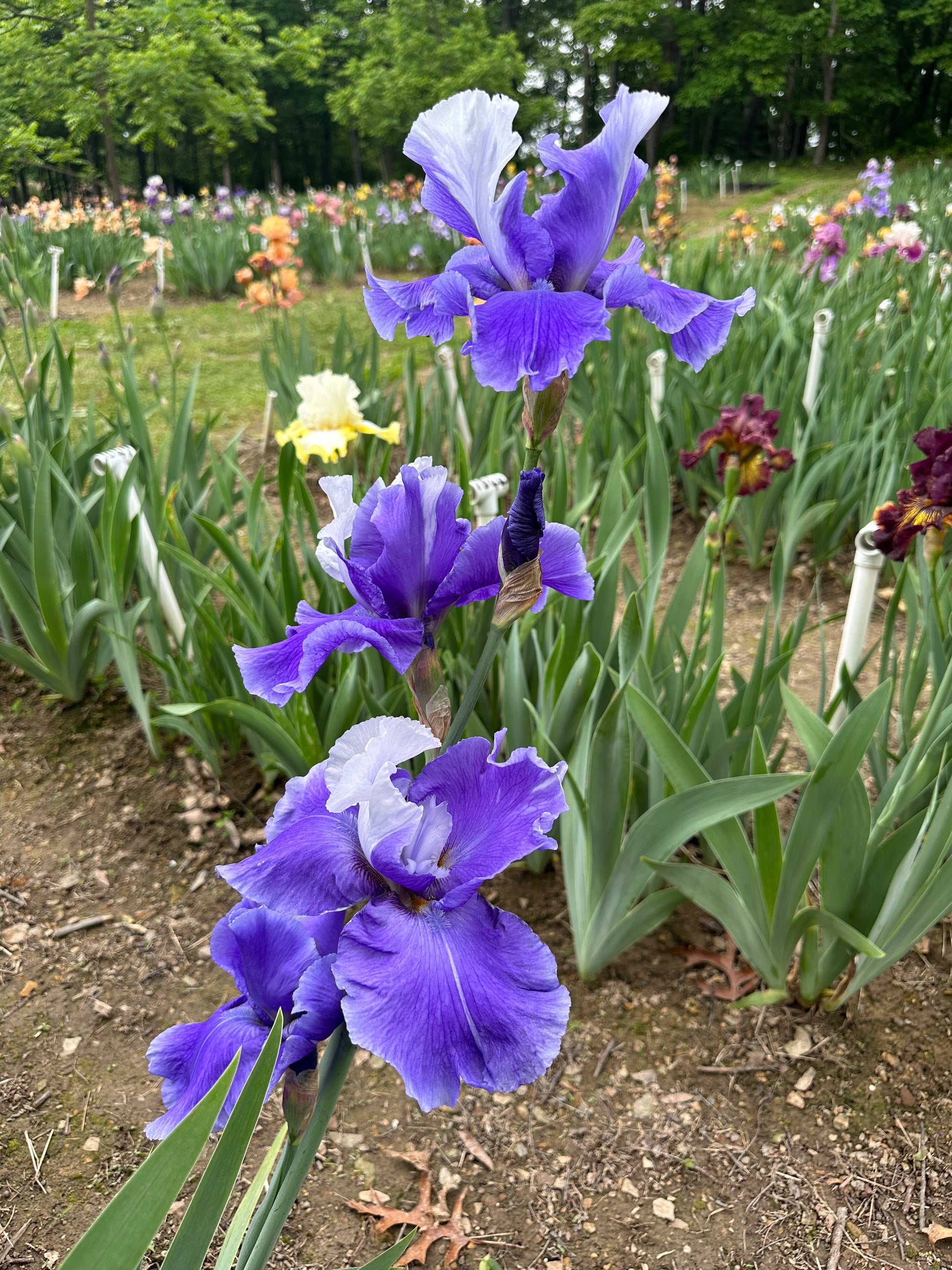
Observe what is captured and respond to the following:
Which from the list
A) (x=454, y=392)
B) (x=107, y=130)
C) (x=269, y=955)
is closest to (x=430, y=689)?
(x=269, y=955)

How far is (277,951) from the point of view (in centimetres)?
60

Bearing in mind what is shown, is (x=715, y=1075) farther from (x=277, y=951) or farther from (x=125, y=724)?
(x=125, y=724)

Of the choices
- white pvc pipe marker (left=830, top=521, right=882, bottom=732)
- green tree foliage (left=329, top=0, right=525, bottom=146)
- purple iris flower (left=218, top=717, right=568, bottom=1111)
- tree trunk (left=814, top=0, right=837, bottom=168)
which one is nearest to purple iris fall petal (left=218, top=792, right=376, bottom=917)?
purple iris flower (left=218, top=717, right=568, bottom=1111)

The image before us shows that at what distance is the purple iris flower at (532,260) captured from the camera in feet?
1.97

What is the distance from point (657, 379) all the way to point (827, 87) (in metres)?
27.1

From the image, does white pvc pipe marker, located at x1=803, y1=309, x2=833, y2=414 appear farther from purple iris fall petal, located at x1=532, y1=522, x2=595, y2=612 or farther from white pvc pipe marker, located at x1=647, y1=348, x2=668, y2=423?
purple iris fall petal, located at x1=532, y1=522, x2=595, y2=612

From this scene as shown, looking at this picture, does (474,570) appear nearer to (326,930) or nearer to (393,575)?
(393,575)

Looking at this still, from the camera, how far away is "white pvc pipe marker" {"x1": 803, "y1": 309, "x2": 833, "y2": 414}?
101 inches

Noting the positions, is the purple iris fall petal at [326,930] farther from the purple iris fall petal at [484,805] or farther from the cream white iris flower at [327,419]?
the cream white iris flower at [327,419]

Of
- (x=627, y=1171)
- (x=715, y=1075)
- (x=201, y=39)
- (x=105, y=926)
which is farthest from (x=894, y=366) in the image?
(x=201, y=39)

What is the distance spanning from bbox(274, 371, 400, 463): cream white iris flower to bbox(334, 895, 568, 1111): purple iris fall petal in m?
1.77

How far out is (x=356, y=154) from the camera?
24.8 m

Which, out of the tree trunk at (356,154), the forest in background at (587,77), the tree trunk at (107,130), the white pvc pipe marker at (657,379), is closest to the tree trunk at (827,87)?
the forest in background at (587,77)

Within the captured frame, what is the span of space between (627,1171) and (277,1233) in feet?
2.82
